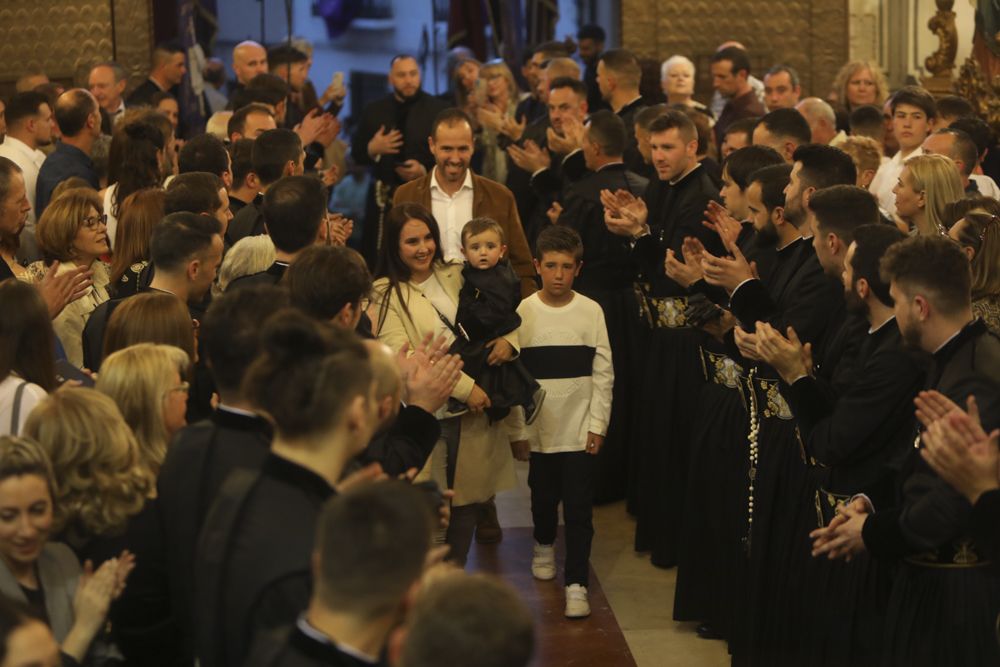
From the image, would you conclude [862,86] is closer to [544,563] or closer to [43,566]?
[544,563]

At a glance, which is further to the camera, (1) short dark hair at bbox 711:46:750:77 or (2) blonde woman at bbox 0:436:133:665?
(1) short dark hair at bbox 711:46:750:77

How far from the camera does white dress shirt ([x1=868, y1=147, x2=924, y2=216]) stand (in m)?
7.37

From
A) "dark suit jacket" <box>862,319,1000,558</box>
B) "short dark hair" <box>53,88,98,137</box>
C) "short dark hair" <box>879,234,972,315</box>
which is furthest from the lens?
"short dark hair" <box>53,88,98,137</box>

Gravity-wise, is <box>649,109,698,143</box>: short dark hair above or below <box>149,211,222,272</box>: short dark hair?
above

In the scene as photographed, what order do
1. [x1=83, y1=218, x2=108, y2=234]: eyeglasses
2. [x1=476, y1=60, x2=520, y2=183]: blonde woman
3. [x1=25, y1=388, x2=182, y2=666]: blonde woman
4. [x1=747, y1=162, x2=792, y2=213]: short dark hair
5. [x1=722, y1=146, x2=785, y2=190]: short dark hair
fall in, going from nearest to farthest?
[x1=25, y1=388, x2=182, y2=666]: blonde woman
[x1=747, y1=162, x2=792, y2=213]: short dark hair
[x1=83, y1=218, x2=108, y2=234]: eyeglasses
[x1=722, y1=146, x2=785, y2=190]: short dark hair
[x1=476, y1=60, x2=520, y2=183]: blonde woman

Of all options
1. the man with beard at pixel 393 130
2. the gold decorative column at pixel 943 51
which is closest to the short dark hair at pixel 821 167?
the man with beard at pixel 393 130

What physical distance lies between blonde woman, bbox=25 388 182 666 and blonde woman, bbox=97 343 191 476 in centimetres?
19

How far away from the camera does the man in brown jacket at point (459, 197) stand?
680 centimetres

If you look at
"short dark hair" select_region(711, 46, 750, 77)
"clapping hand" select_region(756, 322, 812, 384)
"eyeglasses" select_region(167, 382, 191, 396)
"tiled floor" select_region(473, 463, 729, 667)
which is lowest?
"tiled floor" select_region(473, 463, 729, 667)

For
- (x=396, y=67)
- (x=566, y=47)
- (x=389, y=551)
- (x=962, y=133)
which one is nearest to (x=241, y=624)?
(x=389, y=551)

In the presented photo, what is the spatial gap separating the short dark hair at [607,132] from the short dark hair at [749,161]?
1.36 m

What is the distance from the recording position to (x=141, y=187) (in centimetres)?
617

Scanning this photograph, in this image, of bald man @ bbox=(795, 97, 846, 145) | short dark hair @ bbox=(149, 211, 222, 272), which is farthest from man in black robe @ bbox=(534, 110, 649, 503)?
short dark hair @ bbox=(149, 211, 222, 272)

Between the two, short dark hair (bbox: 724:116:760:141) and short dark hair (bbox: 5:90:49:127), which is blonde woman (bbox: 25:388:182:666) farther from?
short dark hair (bbox: 724:116:760:141)
